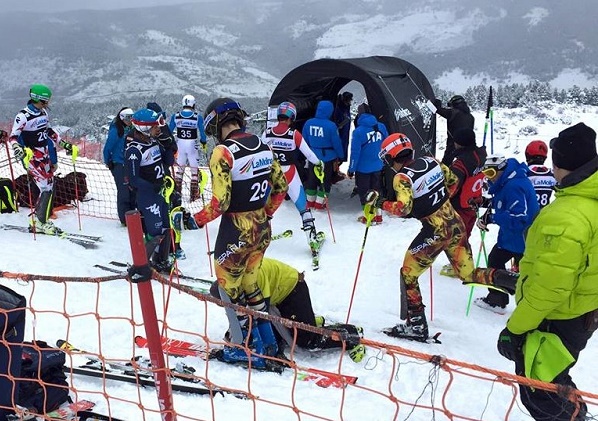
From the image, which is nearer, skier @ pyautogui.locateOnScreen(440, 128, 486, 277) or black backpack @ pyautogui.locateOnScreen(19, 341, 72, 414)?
black backpack @ pyautogui.locateOnScreen(19, 341, 72, 414)

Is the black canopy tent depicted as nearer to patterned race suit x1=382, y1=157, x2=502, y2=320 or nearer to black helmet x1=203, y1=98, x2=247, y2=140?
patterned race suit x1=382, y1=157, x2=502, y2=320

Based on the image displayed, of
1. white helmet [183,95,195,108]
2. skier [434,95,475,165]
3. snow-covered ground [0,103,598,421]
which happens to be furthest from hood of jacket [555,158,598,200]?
white helmet [183,95,195,108]

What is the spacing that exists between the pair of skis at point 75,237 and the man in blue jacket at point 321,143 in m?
3.73

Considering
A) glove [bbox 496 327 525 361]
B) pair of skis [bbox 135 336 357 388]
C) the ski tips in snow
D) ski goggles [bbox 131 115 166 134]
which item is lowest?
pair of skis [bbox 135 336 357 388]

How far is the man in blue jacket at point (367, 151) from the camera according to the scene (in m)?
8.43

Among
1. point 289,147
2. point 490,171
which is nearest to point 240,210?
point 490,171

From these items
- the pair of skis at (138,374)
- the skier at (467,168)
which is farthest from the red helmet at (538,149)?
the pair of skis at (138,374)

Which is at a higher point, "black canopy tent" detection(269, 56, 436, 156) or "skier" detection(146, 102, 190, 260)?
"black canopy tent" detection(269, 56, 436, 156)

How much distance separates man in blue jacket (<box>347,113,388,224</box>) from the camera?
8.43 m

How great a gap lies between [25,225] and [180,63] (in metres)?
114

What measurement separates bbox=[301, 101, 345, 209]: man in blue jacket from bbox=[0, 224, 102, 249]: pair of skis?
3.73m

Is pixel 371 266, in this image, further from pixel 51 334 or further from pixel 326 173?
pixel 51 334

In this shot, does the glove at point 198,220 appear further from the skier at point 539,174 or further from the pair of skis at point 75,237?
the pair of skis at point 75,237

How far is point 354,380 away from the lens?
3.89 meters
